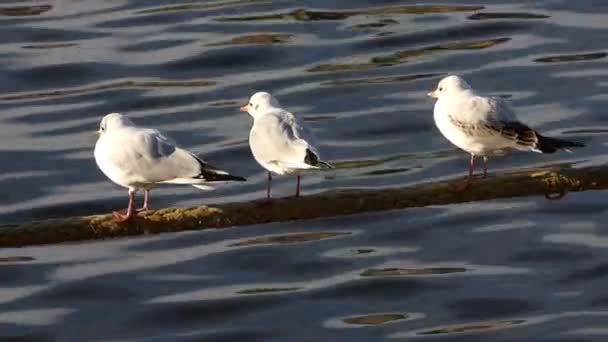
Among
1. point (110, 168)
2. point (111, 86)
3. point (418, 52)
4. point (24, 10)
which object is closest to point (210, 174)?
point (110, 168)

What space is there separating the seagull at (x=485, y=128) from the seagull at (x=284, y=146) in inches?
53.4

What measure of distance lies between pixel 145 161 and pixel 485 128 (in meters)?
2.86

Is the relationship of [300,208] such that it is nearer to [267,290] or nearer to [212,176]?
[212,176]

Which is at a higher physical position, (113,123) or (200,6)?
(113,123)

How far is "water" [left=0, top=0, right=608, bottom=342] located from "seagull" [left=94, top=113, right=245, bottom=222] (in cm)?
376

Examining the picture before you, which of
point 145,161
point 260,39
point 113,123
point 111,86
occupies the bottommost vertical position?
point 111,86

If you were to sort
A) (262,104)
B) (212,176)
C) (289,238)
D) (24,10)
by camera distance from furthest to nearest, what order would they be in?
(24,10) → (289,238) → (262,104) → (212,176)

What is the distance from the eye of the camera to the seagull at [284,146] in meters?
14.2

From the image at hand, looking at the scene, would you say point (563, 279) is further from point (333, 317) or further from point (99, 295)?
point (99, 295)

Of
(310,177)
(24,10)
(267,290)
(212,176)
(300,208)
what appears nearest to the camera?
(300,208)

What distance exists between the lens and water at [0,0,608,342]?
18703 mm

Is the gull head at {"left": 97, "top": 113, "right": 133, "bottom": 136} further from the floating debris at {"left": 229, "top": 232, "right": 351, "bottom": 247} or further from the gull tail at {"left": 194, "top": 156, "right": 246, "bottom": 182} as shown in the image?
the floating debris at {"left": 229, "top": 232, "right": 351, "bottom": 247}

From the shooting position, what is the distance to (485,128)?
15.2 m

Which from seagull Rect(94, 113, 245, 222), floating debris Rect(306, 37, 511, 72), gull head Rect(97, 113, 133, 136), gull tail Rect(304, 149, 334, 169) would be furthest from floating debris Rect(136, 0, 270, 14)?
gull tail Rect(304, 149, 334, 169)
